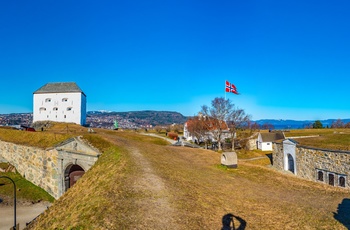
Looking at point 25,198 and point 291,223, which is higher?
point 291,223

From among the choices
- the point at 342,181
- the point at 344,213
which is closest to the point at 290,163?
the point at 342,181

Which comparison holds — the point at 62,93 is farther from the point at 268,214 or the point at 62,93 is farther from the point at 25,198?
the point at 268,214

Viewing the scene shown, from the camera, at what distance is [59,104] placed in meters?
57.1

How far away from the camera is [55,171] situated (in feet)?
62.3

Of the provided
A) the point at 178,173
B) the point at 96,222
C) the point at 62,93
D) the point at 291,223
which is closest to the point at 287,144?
the point at 178,173

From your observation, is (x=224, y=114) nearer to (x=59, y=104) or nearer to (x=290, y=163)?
(x=290, y=163)

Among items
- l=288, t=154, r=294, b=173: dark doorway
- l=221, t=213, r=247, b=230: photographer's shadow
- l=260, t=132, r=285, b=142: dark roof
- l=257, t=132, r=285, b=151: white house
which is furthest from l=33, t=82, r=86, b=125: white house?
l=221, t=213, r=247, b=230: photographer's shadow

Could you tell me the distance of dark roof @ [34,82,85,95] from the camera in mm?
57031

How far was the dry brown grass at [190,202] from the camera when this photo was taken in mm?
6273

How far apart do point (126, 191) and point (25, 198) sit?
1563cm

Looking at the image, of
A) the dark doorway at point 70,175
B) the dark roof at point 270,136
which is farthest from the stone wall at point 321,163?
the dark roof at point 270,136

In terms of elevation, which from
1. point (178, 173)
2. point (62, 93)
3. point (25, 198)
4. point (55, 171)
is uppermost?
point (62, 93)

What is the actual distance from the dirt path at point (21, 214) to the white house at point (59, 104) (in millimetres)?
42221

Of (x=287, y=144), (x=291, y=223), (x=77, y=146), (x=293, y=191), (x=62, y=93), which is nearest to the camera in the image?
(x=291, y=223)
